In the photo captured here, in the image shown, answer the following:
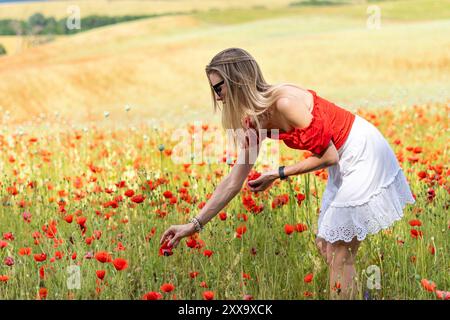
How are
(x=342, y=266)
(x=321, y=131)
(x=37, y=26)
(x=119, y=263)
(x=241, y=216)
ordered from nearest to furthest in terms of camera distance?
(x=119, y=263) → (x=321, y=131) → (x=342, y=266) → (x=241, y=216) → (x=37, y=26)

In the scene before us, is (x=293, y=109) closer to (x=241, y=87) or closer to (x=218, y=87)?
(x=241, y=87)

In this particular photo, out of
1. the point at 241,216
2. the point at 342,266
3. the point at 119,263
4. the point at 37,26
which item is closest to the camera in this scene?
the point at 119,263

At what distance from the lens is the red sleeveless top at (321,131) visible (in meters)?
3.33

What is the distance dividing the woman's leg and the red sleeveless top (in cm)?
49

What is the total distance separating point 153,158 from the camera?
701cm

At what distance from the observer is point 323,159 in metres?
3.38

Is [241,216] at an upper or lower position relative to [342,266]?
upper

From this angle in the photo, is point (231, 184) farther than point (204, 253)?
Yes

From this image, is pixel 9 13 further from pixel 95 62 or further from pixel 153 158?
pixel 153 158

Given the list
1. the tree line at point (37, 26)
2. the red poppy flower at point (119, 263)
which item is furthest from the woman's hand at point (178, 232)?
the tree line at point (37, 26)

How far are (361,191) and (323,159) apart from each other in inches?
13.2

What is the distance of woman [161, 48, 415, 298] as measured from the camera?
11.1ft

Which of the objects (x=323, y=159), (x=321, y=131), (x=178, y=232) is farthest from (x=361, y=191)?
(x=178, y=232)

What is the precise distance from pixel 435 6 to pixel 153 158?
5070 centimetres
